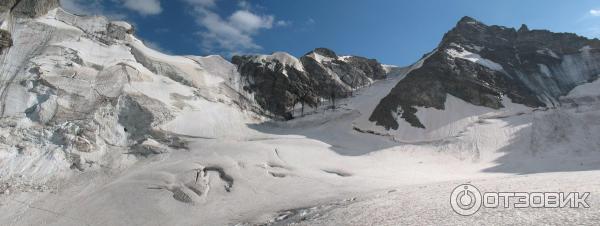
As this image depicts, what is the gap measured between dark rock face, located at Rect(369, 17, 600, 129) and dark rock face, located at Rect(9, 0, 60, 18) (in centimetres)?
3801

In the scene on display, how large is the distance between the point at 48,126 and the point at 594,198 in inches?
1337

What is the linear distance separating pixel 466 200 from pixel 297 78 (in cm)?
4836

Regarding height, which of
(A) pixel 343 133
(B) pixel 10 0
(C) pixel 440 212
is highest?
(B) pixel 10 0

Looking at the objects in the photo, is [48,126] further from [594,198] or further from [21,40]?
[594,198]

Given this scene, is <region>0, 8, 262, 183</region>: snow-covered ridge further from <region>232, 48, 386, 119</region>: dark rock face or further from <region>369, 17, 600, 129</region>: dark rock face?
<region>369, 17, 600, 129</region>: dark rock face

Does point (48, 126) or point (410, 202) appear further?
point (48, 126)

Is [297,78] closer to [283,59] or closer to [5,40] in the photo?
[283,59]

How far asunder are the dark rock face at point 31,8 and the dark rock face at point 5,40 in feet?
18.9

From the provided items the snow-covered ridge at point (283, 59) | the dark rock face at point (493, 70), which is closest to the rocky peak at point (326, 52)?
the snow-covered ridge at point (283, 59)

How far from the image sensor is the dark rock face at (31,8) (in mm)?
49594

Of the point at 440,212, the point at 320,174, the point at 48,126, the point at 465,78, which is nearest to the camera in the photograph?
the point at 440,212

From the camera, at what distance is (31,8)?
50.5 m

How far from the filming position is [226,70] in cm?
6244

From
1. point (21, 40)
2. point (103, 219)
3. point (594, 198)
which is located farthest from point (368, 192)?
point (21, 40)
